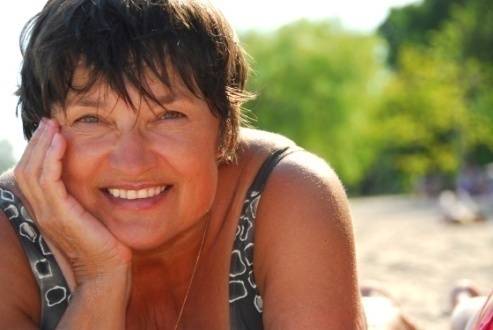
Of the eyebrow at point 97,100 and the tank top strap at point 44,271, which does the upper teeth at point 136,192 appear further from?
the tank top strap at point 44,271

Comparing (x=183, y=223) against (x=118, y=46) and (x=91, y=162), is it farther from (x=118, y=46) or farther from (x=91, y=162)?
(x=118, y=46)

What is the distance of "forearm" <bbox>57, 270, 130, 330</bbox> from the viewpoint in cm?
280

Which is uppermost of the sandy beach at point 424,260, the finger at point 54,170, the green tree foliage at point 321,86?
the finger at point 54,170

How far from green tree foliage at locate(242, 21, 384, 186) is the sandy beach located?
27001 mm

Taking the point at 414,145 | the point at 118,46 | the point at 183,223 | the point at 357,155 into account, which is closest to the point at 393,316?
the point at 183,223

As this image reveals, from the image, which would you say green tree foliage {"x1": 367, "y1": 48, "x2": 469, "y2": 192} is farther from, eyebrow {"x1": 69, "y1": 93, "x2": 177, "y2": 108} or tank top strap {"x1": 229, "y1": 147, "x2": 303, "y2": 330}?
eyebrow {"x1": 69, "y1": 93, "x2": 177, "y2": 108}

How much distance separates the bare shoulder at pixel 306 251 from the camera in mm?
2773

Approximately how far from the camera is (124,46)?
2.70 meters

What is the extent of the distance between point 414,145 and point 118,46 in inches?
1761

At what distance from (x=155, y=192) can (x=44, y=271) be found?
1.72 feet

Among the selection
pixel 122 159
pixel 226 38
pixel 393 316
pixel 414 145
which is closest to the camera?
pixel 122 159

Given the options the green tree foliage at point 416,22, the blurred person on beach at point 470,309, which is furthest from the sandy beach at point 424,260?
the green tree foliage at point 416,22

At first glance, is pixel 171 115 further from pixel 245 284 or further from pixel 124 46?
pixel 245 284

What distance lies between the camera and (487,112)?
37.1 m
